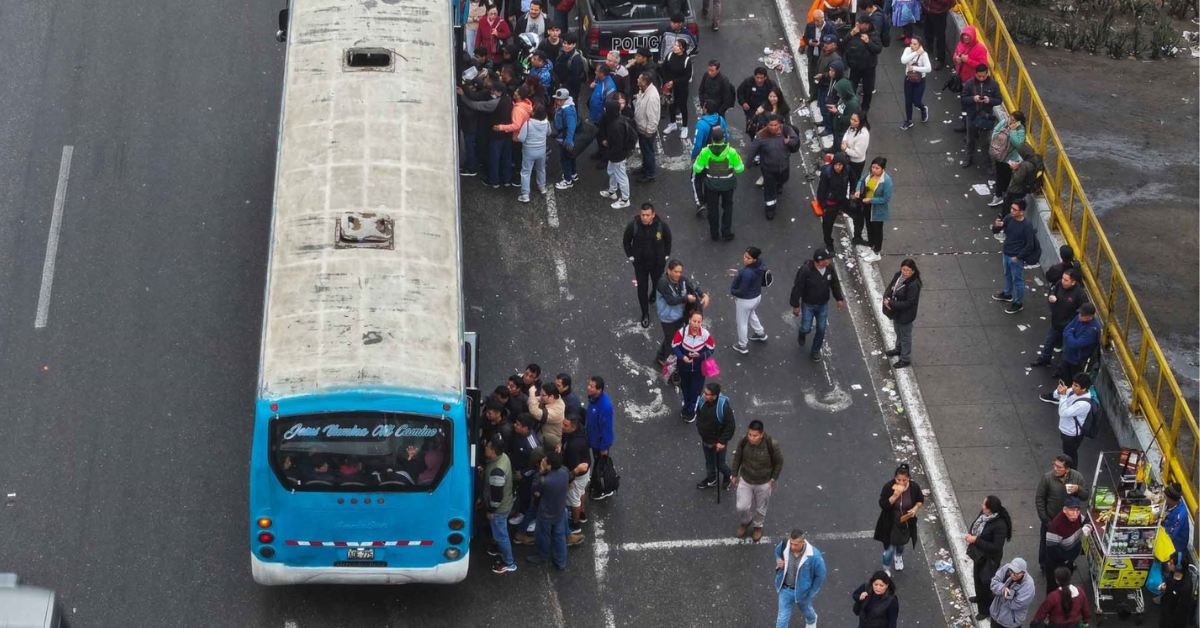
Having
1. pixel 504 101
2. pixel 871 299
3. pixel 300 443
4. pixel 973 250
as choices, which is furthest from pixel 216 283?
pixel 973 250

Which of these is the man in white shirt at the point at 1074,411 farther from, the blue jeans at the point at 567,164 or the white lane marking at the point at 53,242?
the white lane marking at the point at 53,242

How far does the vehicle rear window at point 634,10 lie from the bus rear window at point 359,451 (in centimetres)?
1088

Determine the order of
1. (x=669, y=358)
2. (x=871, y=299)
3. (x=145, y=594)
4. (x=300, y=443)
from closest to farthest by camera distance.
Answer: (x=300, y=443) < (x=145, y=594) < (x=669, y=358) < (x=871, y=299)

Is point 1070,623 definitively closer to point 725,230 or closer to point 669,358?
point 669,358

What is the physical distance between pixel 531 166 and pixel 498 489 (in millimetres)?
6998

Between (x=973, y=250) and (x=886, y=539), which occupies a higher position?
(x=973, y=250)

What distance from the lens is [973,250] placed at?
77.5 ft

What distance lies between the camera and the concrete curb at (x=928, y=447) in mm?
19234

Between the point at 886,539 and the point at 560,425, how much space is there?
346 cm

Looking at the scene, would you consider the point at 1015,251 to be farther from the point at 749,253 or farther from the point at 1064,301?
the point at 749,253

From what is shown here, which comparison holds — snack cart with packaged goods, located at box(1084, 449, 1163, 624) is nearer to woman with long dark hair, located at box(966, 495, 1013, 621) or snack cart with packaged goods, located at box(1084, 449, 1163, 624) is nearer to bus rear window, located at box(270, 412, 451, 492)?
woman with long dark hair, located at box(966, 495, 1013, 621)

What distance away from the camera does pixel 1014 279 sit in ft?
73.7

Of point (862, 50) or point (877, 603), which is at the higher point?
point (862, 50)

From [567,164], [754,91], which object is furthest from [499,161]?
[754,91]
